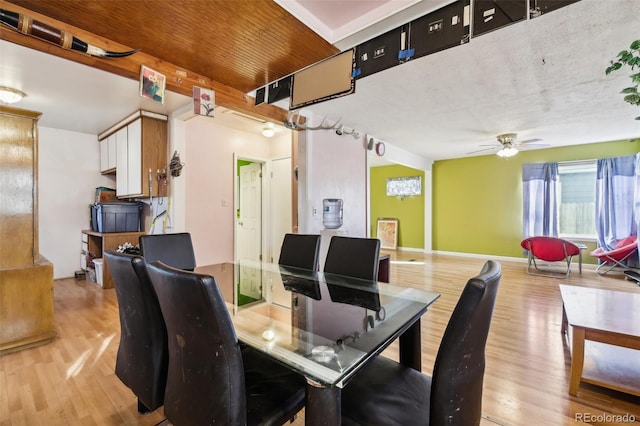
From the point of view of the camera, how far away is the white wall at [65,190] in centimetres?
442

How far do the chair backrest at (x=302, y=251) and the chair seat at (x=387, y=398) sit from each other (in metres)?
1.20

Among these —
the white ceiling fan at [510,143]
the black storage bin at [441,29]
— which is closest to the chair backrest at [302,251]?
the black storage bin at [441,29]

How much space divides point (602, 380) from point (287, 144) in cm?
444

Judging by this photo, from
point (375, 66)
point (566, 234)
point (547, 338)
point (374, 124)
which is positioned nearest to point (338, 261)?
point (375, 66)

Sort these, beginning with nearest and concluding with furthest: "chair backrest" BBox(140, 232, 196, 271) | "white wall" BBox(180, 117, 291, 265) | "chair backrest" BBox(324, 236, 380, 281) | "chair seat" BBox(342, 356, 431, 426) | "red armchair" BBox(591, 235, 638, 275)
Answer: "chair seat" BBox(342, 356, 431, 426)
"chair backrest" BBox(324, 236, 380, 281)
"chair backrest" BBox(140, 232, 196, 271)
"white wall" BBox(180, 117, 291, 265)
"red armchair" BBox(591, 235, 638, 275)

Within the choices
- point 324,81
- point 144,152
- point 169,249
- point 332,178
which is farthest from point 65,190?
point 324,81

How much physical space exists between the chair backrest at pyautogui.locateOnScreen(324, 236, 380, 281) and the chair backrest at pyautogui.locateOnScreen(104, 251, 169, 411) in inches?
51.1

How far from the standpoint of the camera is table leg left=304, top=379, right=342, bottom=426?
0.83 meters

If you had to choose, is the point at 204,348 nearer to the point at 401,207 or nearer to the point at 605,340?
the point at 605,340

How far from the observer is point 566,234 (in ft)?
19.0

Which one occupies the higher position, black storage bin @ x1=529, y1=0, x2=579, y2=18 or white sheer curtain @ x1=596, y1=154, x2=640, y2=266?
black storage bin @ x1=529, y1=0, x2=579, y2=18

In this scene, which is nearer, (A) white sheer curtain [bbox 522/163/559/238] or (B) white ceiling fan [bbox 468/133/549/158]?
(B) white ceiling fan [bbox 468/133/549/158]

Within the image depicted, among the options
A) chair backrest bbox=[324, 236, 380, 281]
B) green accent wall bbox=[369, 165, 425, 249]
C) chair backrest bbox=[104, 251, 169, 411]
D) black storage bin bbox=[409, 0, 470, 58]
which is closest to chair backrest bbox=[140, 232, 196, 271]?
chair backrest bbox=[104, 251, 169, 411]
